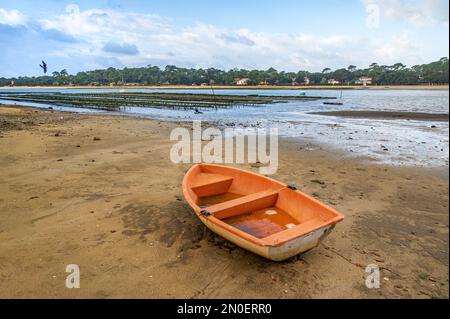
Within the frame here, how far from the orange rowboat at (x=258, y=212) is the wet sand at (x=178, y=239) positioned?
42 cm

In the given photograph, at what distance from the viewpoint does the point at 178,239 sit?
5.00 meters

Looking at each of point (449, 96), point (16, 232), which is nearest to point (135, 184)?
point (16, 232)

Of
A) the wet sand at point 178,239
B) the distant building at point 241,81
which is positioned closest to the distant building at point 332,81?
the distant building at point 241,81

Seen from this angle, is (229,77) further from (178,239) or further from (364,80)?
(178,239)

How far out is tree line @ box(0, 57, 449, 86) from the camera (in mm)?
119938

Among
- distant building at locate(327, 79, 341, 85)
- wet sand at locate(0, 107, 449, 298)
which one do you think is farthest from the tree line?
wet sand at locate(0, 107, 449, 298)

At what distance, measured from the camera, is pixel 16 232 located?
16.5 feet

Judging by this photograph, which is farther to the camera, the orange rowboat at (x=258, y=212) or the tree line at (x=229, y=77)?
the tree line at (x=229, y=77)

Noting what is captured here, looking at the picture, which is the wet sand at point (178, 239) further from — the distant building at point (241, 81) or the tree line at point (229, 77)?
the distant building at point (241, 81)

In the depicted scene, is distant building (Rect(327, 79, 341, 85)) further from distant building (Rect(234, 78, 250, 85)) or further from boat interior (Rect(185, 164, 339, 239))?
boat interior (Rect(185, 164, 339, 239))

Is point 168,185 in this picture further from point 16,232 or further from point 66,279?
point 66,279

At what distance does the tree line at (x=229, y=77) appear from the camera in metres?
120

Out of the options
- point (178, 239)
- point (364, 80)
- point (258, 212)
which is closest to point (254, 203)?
point (258, 212)

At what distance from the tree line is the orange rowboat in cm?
11465
